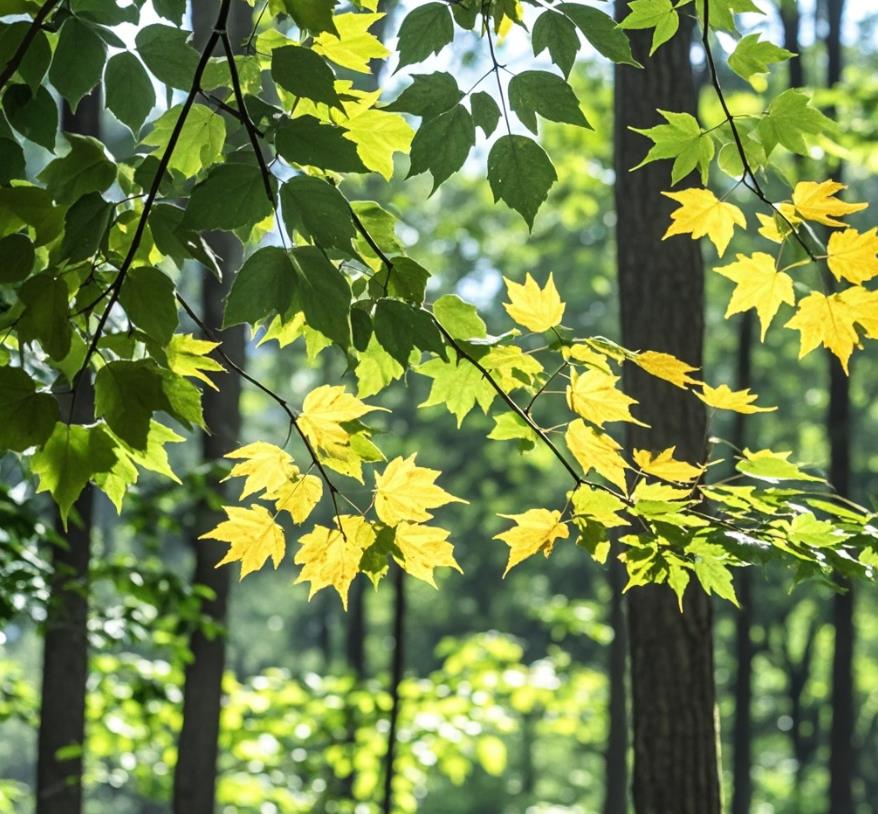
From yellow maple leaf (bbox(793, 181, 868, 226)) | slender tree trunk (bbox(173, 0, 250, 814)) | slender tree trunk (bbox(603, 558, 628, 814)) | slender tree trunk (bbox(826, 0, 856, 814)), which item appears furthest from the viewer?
slender tree trunk (bbox(826, 0, 856, 814))

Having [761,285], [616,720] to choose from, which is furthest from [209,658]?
[616,720]

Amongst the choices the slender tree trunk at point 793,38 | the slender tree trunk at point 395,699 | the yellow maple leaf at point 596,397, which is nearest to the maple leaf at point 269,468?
the yellow maple leaf at point 596,397

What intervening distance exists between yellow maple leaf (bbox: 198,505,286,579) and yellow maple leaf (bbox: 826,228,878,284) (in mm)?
988

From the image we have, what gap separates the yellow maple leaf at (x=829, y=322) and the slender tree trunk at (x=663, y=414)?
2323mm

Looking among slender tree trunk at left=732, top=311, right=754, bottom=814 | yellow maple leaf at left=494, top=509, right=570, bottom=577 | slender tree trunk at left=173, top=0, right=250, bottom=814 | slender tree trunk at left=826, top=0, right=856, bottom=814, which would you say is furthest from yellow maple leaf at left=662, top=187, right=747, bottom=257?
slender tree trunk at left=732, top=311, right=754, bottom=814

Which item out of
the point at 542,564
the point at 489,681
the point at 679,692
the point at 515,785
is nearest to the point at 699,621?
the point at 679,692

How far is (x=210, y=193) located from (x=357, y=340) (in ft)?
1.24

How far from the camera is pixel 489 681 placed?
761 centimetres

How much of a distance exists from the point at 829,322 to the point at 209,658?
4.94 m

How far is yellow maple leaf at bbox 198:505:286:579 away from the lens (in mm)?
1896

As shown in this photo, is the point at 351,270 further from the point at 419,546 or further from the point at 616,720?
the point at 616,720

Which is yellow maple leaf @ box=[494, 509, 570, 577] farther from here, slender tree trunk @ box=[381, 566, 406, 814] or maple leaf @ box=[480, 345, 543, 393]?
slender tree trunk @ box=[381, 566, 406, 814]

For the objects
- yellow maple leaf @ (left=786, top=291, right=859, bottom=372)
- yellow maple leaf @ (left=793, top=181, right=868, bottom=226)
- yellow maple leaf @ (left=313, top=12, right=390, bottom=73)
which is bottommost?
yellow maple leaf @ (left=786, top=291, right=859, bottom=372)

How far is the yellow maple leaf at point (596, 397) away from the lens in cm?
186
